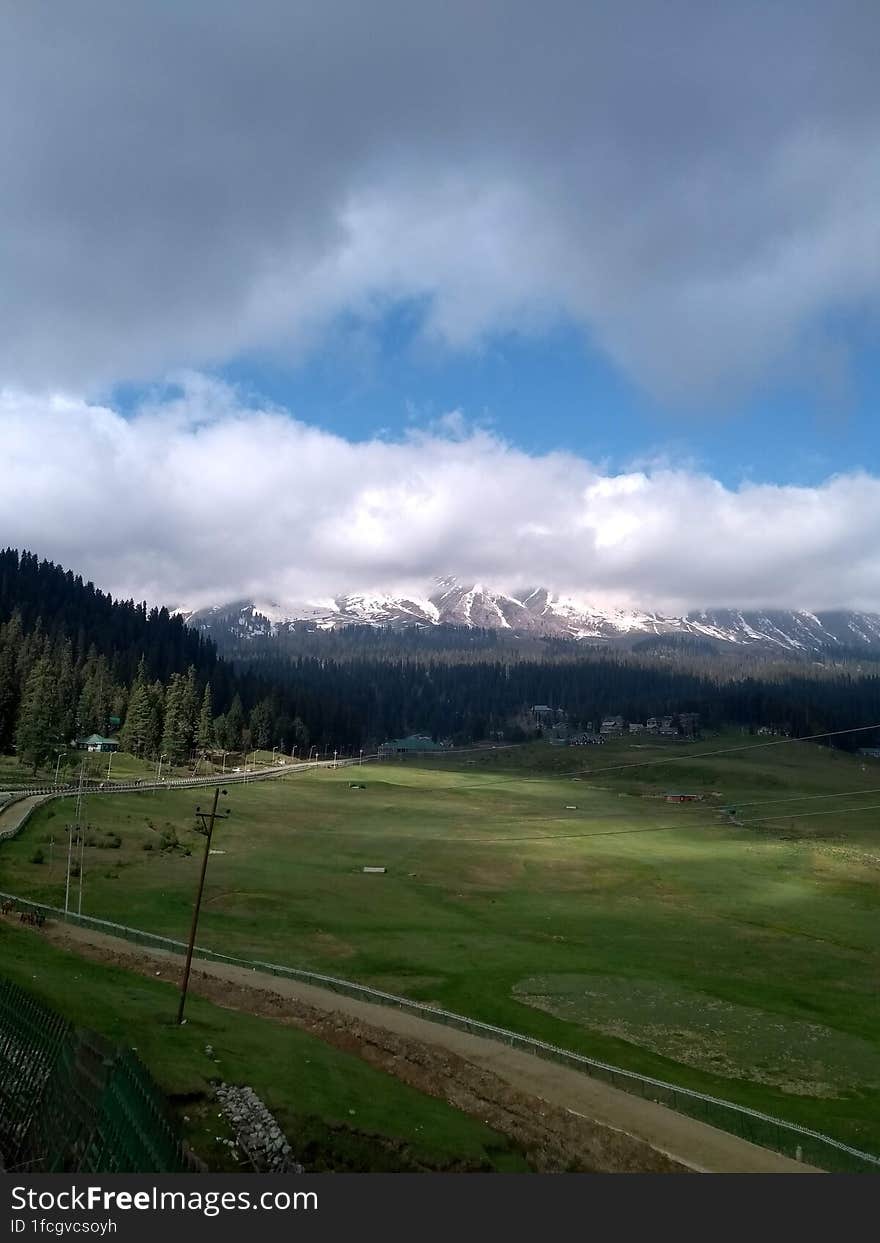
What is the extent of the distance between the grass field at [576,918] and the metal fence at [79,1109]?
26952 millimetres

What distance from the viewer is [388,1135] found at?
3038 centimetres

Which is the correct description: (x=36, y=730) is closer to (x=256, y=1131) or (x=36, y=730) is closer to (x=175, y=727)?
(x=175, y=727)

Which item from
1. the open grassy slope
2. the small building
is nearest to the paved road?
the small building

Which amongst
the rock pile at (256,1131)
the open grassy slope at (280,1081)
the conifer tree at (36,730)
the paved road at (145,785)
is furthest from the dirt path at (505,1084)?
the conifer tree at (36,730)

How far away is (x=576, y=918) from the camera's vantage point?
76.6 metres

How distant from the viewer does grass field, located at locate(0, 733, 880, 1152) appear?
46.4 meters

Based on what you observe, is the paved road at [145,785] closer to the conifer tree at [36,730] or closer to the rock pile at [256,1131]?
the conifer tree at [36,730]

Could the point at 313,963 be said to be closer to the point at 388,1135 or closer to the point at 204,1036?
the point at 204,1036

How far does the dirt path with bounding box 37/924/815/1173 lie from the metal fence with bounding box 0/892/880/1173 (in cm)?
72

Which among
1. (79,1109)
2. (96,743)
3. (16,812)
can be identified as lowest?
(16,812)

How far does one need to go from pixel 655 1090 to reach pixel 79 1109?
27.5m

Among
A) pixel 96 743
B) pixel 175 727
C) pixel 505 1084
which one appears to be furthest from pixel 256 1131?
pixel 175 727

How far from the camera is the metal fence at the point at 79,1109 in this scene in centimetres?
2277

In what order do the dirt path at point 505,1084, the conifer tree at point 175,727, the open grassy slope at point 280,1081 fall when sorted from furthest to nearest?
1. the conifer tree at point 175,727
2. the dirt path at point 505,1084
3. the open grassy slope at point 280,1081
